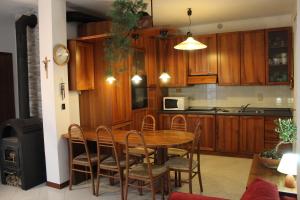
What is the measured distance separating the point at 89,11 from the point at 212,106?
10.6 ft

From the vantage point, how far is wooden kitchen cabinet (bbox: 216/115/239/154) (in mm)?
5301

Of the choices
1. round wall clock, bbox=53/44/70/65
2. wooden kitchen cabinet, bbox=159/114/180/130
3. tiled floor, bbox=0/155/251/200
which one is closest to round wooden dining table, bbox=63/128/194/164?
tiled floor, bbox=0/155/251/200

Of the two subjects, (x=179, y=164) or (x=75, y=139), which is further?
(x=75, y=139)

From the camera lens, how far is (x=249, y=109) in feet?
18.4

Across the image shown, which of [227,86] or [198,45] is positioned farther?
[227,86]

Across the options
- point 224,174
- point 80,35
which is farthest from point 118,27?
point 224,174

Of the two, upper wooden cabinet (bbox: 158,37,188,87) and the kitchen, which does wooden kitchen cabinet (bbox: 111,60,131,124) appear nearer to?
the kitchen

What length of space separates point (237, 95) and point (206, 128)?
3.32 ft

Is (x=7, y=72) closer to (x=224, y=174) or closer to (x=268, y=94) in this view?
(x=224, y=174)

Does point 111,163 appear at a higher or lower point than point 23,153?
lower

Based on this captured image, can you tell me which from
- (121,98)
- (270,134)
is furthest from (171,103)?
(270,134)

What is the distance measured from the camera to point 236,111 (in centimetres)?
546

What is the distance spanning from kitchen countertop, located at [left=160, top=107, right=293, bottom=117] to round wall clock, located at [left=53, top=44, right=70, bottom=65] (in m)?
2.61

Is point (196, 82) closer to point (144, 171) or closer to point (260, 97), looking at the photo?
point (260, 97)
